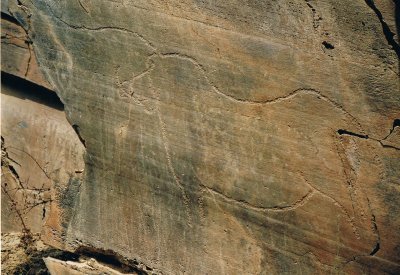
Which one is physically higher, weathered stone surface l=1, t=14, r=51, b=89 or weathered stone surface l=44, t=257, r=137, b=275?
weathered stone surface l=1, t=14, r=51, b=89

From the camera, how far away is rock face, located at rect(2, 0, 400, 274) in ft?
7.20

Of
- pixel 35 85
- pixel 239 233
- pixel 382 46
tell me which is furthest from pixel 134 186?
pixel 382 46

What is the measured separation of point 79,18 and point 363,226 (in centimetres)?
171

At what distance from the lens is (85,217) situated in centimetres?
292

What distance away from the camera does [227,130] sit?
246cm

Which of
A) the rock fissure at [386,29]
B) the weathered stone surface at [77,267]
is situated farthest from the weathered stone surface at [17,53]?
the rock fissure at [386,29]

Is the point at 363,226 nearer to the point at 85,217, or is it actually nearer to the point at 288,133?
the point at 288,133

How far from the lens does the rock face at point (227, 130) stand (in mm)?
2195

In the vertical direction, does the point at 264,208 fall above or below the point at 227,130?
below

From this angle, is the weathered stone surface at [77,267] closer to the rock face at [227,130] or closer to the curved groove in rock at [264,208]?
the rock face at [227,130]

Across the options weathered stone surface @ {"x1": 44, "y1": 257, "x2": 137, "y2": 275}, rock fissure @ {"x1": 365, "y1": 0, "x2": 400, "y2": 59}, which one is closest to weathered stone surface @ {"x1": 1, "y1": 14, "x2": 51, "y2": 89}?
weathered stone surface @ {"x1": 44, "y1": 257, "x2": 137, "y2": 275}

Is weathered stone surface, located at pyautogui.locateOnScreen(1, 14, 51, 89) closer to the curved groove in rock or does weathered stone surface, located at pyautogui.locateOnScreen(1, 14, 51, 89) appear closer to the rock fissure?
the curved groove in rock

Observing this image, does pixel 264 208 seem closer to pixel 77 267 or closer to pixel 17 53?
pixel 77 267

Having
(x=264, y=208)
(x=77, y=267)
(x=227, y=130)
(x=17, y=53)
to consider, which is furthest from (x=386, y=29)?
(x=77, y=267)
